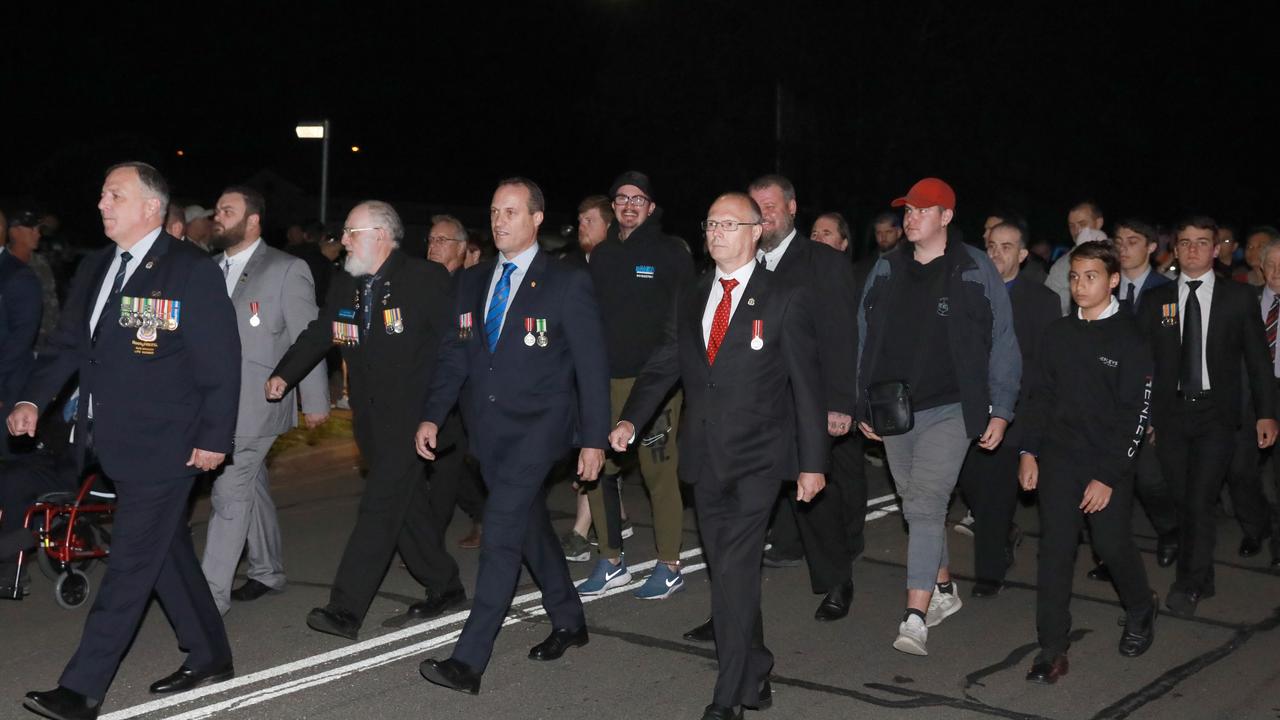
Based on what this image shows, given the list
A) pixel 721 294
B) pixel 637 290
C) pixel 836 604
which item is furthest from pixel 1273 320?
pixel 721 294

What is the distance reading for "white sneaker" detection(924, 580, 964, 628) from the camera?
743 cm

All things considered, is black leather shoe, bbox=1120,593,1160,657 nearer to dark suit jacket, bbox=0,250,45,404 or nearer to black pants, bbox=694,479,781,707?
black pants, bbox=694,479,781,707

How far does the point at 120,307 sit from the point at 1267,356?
6.23 meters

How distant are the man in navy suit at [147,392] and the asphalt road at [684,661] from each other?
1.77 feet

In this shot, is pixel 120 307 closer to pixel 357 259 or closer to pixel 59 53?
pixel 357 259

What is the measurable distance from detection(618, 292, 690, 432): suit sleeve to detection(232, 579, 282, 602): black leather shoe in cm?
282

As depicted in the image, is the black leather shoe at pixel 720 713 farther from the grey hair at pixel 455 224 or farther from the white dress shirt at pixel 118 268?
the grey hair at pixel 455 224

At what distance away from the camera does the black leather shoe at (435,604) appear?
7.37 meters

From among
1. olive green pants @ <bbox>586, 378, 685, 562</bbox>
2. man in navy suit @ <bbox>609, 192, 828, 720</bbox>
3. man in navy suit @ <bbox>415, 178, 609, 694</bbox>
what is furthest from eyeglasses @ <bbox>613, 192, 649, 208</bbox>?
man in navy suit @ <bbox>609, 192, 828, 720</bbox>

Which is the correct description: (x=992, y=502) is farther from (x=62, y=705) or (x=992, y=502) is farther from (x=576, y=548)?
(x=62, y=705)

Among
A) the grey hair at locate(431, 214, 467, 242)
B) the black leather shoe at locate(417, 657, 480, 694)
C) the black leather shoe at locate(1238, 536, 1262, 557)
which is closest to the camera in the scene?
the black leather shoe at locate(417, 657, 480, 694)

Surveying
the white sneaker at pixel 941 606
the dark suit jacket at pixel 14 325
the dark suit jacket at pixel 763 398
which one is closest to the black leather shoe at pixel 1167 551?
the white sneaker at pixel 941 606

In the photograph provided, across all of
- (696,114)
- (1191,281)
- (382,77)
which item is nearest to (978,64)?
(696,114)

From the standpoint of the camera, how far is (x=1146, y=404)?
21.1ft
